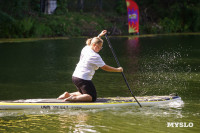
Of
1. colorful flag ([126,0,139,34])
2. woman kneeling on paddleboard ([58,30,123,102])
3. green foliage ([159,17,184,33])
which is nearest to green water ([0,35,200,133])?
woman kneeling on paddleboard ([58,30,123,102])

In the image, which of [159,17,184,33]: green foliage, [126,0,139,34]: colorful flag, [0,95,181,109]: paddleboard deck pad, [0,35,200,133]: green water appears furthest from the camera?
[159,17,184,33]: green foliage

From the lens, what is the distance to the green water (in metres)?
7.71

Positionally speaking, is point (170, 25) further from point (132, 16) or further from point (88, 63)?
point (88, 63)

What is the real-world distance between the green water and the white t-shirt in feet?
2.40

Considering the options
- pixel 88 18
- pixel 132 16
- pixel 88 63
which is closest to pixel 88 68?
pixel 88 63

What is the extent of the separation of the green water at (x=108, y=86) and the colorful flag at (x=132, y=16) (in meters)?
9.12

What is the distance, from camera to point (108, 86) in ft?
37.7

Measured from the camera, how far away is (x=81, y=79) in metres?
8.59

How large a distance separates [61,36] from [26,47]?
767cm

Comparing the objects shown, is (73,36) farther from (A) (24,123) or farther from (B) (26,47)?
(A) (24,123)

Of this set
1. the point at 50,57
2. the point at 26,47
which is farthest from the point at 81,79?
the point at 26,47

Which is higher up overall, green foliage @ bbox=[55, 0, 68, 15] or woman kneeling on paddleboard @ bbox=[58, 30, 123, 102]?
green foliage @ bbox=[55, 0, 68, 15]

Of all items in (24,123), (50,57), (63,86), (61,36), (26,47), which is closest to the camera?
(24,123)

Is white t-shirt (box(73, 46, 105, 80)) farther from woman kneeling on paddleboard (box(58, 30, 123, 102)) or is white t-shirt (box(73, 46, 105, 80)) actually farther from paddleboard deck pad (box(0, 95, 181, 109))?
paddleboard deck pad (box(0, 95, 181, 109))
